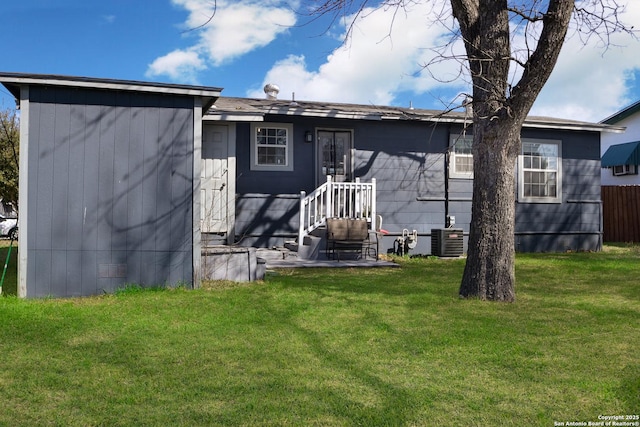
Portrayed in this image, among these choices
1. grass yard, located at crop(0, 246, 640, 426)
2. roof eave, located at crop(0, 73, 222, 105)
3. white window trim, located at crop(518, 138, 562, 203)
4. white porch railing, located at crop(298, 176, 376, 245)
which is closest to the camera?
grass yard, located at crop(0, 246, 640, 426)

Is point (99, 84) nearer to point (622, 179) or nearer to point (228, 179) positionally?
point (228, 179)

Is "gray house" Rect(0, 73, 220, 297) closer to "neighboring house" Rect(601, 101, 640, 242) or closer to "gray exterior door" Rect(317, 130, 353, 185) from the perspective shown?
"gray exterior door" Rect(317, 130, 353, 185)

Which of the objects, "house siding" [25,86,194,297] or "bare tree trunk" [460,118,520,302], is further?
"house siding" [25,86,194,297]

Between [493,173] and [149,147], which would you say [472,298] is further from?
[149,147]

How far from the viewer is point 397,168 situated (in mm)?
12117

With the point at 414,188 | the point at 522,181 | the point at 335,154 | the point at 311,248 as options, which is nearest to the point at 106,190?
the point at 311,248

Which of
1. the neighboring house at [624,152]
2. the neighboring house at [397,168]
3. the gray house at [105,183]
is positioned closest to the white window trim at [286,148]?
the neighboring house at [397,168]

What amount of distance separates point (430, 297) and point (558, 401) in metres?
3.39

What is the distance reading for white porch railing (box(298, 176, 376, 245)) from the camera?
10.5 metres

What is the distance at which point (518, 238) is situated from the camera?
13.2 meters

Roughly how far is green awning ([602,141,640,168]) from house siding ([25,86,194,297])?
18289mm

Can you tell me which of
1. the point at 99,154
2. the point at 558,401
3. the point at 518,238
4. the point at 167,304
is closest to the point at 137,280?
the point at 167,304

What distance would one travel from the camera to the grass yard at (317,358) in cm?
297

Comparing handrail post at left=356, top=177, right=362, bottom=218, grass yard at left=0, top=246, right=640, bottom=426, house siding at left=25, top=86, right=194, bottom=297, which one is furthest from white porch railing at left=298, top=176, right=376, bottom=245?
house siding at left=25, top=86, right=194, bottom=297
